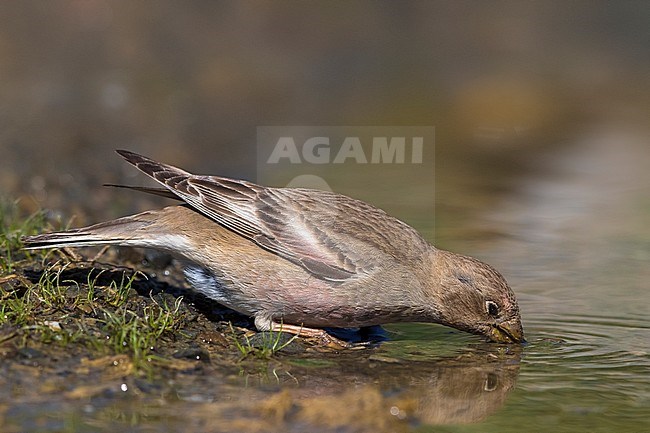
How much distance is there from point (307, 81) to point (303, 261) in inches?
375

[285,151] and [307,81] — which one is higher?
[307,81]

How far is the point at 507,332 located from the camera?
7777mm

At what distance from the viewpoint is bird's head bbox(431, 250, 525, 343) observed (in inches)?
305

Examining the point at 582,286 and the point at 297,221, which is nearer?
the point at 297,221

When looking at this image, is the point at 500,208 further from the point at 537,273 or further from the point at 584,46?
the point at 584,46

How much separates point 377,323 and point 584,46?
42.9 feet

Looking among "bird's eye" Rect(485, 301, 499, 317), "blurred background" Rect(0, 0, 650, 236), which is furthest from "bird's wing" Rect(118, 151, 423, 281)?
"blurred background" Rect(0, 0, 650, 236)

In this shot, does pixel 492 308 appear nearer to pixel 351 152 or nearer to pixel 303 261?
pixel 303 261

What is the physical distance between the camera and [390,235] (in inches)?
313

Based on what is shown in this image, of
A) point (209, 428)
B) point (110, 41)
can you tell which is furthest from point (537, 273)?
point (110, 41)

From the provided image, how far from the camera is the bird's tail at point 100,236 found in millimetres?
7590

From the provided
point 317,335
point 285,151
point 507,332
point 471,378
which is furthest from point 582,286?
point 285,151

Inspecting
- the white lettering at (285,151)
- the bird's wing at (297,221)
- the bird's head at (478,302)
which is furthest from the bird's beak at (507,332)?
the white lettering at (285,151)

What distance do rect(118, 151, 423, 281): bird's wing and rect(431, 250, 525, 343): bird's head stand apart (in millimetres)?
475
